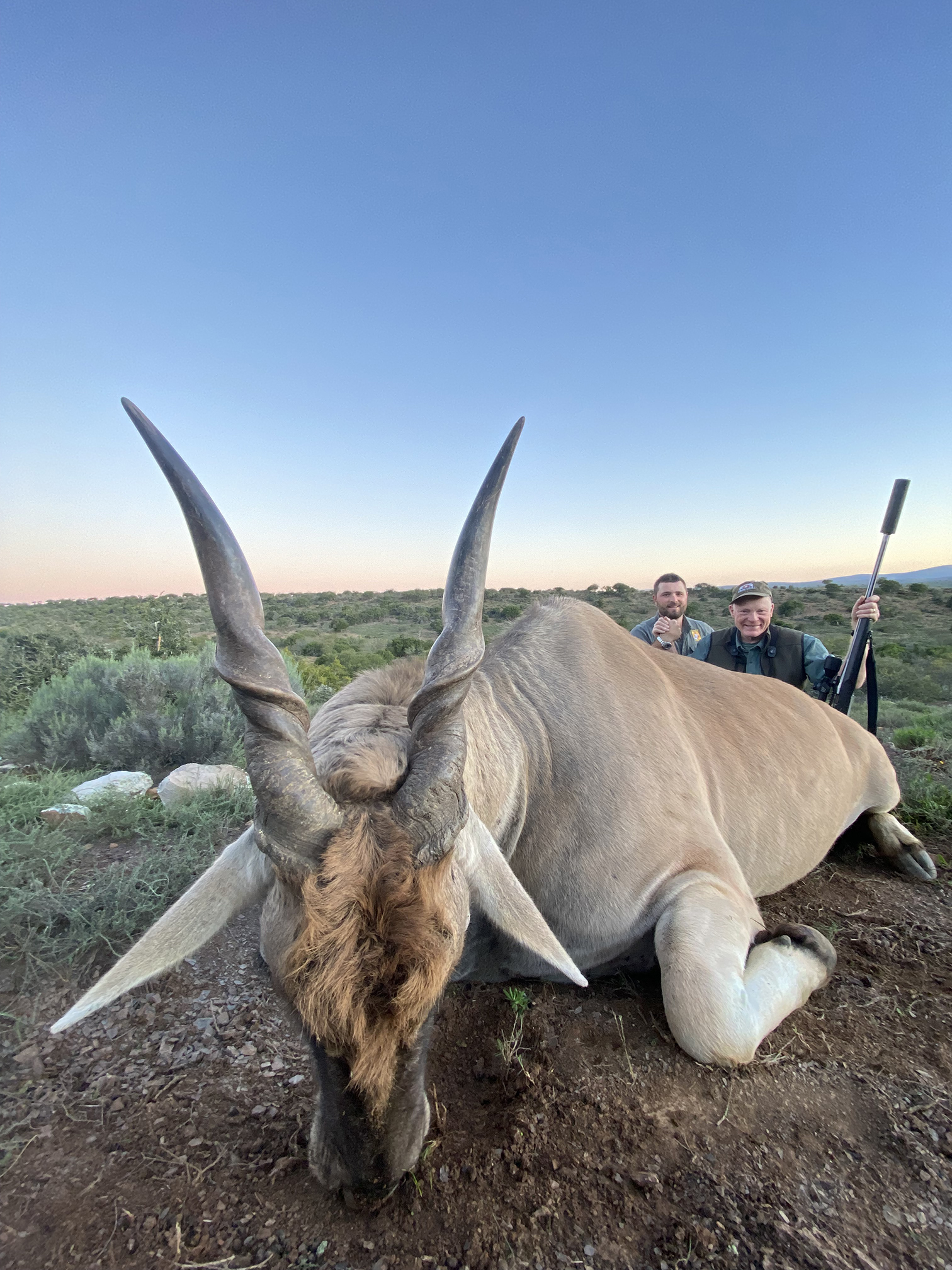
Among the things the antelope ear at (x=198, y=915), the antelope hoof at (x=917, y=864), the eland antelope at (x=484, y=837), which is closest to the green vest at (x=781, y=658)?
the antelope hoof at (x=917, y=864)

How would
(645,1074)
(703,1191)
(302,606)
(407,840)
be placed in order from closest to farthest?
(407,840)
(703,1191)
(645,1074)
(302,606)

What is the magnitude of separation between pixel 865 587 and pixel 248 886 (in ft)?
25.3

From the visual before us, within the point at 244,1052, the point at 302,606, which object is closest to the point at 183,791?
the point at 244,1052

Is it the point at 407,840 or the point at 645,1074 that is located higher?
the point at 407,840

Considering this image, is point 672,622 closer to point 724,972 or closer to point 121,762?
point 724,972

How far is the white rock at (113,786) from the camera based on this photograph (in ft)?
18.7

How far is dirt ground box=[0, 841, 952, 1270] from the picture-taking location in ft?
7.02

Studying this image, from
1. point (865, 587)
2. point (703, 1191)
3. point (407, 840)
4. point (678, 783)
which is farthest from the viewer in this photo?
point (865, 587)

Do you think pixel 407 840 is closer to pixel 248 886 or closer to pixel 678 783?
pixel 248 886

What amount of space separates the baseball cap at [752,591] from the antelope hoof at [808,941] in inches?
191

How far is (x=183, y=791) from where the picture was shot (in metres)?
5.80

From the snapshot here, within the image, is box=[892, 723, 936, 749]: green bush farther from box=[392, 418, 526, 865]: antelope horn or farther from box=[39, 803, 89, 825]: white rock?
box=[39, 803, 89, 825]: white rock

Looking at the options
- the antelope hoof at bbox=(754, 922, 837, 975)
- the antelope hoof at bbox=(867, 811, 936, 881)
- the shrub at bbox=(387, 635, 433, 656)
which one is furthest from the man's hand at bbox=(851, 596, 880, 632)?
the shrub at bbox=(387, 635, 433, 656)

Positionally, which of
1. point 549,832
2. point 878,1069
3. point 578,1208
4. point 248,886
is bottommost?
point 878,1069
